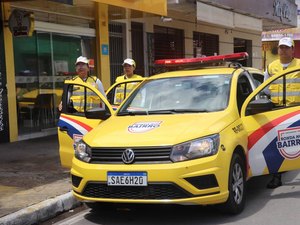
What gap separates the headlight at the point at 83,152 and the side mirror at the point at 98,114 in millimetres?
896

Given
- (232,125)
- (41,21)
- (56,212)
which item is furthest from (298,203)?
(41,21)

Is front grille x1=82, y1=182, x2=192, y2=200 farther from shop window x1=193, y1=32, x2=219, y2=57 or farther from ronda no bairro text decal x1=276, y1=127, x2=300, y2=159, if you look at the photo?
shop window x1=193, y1=32, x2=219, y2=57

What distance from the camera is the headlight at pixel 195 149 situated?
500 centimetres

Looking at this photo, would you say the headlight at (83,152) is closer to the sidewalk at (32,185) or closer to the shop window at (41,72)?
the sidewalk at (32,185)

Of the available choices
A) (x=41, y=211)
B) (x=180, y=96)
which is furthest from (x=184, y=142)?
(x=41, y=211)

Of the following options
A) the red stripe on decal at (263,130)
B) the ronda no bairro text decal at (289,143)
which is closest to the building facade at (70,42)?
the red stripe on decal at (263,130)

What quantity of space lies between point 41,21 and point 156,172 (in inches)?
332

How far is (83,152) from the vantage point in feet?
18.0

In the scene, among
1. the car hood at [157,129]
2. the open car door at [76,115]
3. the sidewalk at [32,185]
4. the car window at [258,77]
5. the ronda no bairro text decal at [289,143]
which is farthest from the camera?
the car window at [258,77]

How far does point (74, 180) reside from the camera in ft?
18.0

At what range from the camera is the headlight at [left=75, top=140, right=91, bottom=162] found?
212 inches

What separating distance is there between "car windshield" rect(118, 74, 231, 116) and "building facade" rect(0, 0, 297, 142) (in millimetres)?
4758

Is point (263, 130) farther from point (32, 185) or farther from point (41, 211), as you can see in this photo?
point (32, 185)

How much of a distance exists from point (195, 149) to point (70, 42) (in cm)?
933
